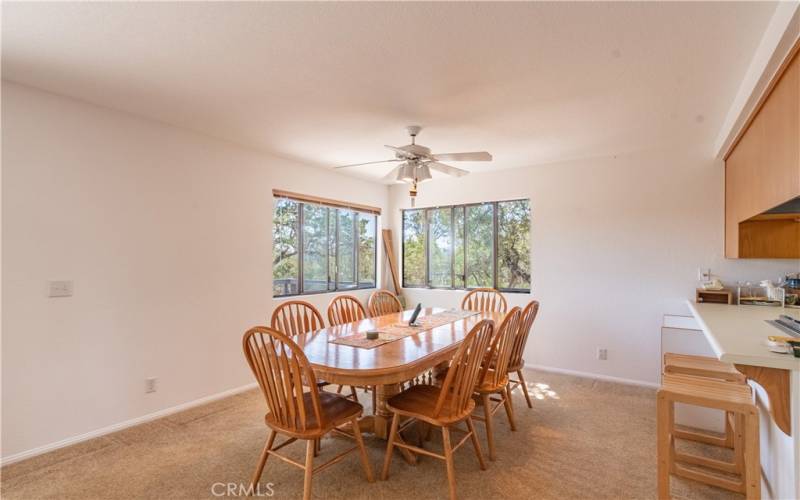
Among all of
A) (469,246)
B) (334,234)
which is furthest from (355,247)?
(469,246)

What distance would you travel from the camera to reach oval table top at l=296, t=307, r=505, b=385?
6.38ft

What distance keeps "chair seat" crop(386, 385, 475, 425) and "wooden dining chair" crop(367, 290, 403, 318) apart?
1513 millimetres

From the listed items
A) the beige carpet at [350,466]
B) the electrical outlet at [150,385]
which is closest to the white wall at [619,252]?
the beige carpet at [350,466]

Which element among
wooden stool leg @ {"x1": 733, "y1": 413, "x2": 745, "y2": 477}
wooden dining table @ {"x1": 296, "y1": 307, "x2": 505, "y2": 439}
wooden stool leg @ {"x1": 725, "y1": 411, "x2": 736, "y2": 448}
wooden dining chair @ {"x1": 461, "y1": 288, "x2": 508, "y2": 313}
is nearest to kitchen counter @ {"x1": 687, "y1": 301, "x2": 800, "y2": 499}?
wooden stool leg @ {"x1": 733, "y1": 413, "x2": 745, "y2": 477}

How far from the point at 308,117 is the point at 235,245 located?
1.53 m

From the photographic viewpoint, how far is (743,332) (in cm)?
207

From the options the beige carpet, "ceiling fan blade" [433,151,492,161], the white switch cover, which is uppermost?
"ceiling fan blade" [433,151,492,161]

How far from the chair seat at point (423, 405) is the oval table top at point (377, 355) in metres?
0.25

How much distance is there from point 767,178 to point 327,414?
9.26ft

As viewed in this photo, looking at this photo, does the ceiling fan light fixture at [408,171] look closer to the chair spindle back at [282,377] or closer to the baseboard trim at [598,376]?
the chair spindle back at [282,377]

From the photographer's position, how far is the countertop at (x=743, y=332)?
156cm

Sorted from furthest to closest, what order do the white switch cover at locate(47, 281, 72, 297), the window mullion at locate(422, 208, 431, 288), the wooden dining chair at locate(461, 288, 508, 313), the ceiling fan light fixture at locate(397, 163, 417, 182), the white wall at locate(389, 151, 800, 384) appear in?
the window mullion at locate(422, 208, 431, 288) < the wooden dining chair at locate(461, 288, 508, 313) < the white wall at locate(389, 151, 800, 384) < the ceiling fan light fixture at locate(397, 163, 417, 182) < the white switch cover at locate(47, 281, 72, 297)

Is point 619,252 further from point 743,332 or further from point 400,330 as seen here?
point 400,330

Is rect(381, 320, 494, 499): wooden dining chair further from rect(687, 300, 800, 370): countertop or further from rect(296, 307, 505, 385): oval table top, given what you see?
rect(687, 300, 800, 370): countertop
